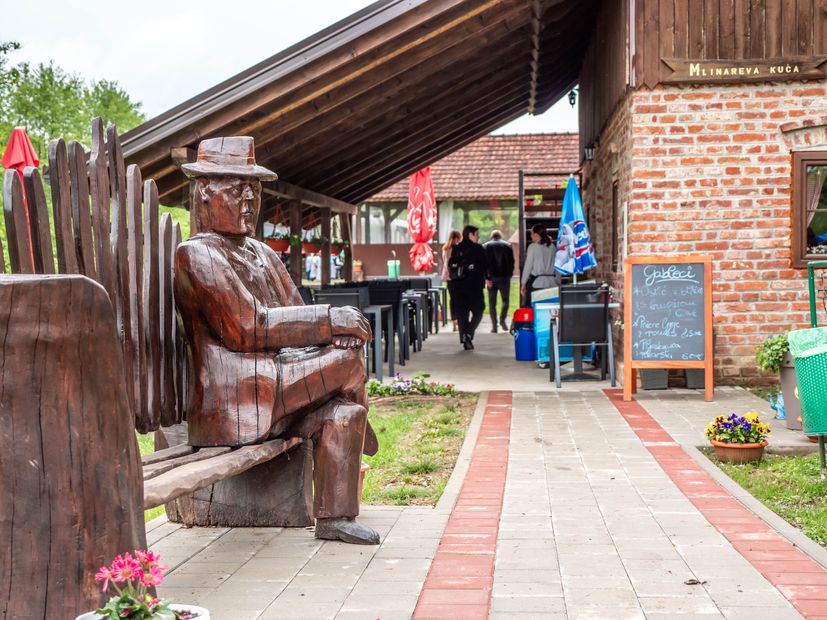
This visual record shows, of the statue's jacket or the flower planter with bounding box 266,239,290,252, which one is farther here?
the flower planter with bounding box 266,239,290,252

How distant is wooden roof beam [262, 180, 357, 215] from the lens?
13141mm

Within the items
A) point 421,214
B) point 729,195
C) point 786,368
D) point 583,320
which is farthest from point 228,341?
point 421,214

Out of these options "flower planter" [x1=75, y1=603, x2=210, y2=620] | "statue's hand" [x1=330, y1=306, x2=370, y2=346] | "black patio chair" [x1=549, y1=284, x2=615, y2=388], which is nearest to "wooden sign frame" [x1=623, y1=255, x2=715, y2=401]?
"black patio chair" [x1=549, y1=284, x2=615, y2=388]

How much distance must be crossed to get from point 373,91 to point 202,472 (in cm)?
879

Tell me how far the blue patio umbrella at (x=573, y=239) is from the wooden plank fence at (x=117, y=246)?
24.7ft

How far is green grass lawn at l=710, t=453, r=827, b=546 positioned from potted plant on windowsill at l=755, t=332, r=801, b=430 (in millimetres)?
809

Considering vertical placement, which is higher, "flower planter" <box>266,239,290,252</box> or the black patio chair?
"flower planter" <box>266,239,290,252</box>

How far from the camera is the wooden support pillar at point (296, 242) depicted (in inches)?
554

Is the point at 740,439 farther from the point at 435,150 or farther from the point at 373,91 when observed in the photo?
the point at 435,150

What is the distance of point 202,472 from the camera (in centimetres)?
373

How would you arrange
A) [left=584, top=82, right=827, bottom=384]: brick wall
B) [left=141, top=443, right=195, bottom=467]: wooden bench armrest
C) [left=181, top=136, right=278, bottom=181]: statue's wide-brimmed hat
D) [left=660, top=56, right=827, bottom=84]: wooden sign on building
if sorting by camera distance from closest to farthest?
[left=141, top=443, right=195, bottom=467]: wooden bench armrest → [left=181, top=136, right=278, bottom=181]: statue's wide-brimmed hat → [left=660, top=56, right=827, bottom=84]: wooden sign on building → [left=584, top=82, right=827, bottom=384]: brick wall

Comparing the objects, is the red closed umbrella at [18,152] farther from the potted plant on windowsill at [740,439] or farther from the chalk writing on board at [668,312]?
the potted plant on windowsill at [740,439]

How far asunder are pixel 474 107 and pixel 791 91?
7.91 meters

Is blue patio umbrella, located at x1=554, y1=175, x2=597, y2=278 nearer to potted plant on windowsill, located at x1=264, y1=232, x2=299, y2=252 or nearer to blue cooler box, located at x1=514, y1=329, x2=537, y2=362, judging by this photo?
blue cooler box, located at x1=514, y1=329, x2=537, y2=362
